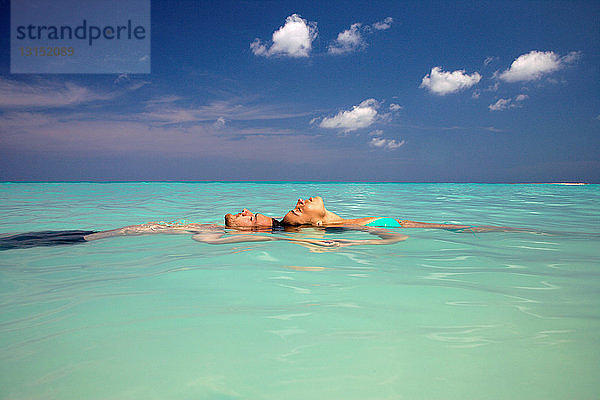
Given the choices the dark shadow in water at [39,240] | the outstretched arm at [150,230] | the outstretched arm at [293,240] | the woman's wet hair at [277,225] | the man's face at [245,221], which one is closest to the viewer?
the dark shadow in water at [39,240]

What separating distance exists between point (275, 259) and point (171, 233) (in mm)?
3119

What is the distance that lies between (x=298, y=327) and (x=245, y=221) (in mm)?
5357

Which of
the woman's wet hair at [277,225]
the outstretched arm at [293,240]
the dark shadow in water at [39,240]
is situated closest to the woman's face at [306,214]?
the woman's wet hair at [277,225]

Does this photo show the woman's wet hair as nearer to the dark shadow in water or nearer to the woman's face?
the woman's face

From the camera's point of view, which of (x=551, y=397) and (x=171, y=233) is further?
(x=171, y=233)

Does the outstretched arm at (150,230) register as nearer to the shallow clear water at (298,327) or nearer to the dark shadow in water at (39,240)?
the dark shadow in water at (39,240)

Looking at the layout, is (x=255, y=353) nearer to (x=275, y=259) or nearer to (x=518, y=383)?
(x=518, y=383)

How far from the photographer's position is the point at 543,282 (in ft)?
12.9

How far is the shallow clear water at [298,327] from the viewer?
1961 millimetres

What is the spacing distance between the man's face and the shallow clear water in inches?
105

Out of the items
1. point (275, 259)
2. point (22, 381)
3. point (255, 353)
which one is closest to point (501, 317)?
point (255, 353)

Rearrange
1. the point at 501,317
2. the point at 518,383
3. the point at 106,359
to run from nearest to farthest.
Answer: the point at 518,383 → the point at 106,359 → the point at 501,317

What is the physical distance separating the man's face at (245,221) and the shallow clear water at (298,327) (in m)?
2.67

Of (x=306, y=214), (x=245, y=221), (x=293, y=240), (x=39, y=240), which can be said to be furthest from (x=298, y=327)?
(x=39, y=240)
